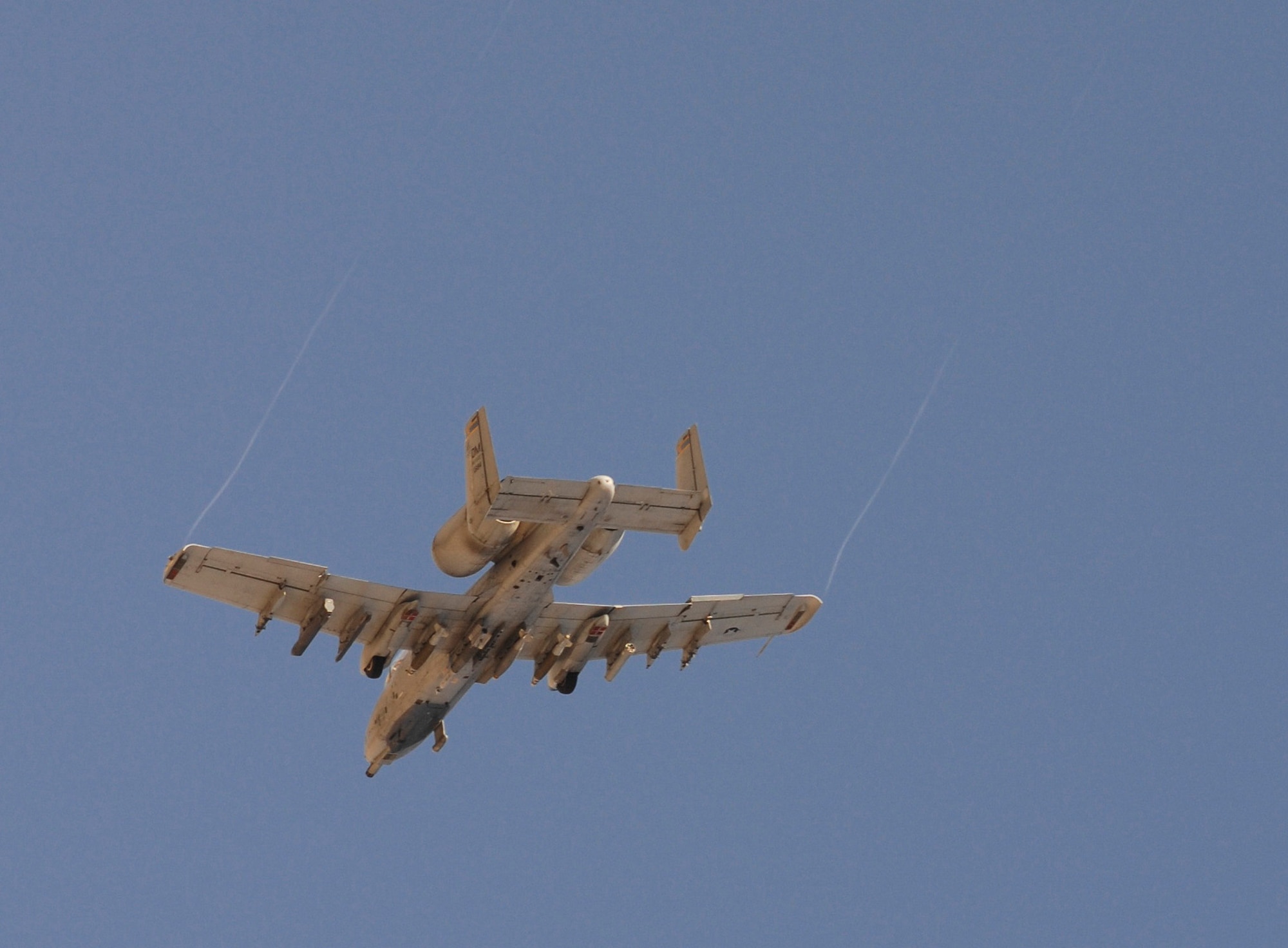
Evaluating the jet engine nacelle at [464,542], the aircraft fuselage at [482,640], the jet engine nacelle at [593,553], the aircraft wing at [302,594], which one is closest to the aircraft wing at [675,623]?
the aircraft fuselage at [482,640]

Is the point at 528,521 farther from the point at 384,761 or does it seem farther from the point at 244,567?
the point at 384,761

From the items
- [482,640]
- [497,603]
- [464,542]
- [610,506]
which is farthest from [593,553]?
[482,640]

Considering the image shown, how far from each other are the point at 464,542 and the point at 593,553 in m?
2.82

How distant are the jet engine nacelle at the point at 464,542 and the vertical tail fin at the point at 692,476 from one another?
369 cm

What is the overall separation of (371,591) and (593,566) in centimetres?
552

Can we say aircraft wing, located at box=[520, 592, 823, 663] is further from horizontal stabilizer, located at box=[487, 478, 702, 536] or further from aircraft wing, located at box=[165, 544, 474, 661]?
horizontal stabilizer, located at box=[487, 478, 702, 536]

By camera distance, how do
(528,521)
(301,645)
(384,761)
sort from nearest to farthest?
(528,521)
(301,645)
(384,761)

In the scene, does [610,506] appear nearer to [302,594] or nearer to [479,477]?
[479,477]

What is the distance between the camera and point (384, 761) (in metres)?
47.0

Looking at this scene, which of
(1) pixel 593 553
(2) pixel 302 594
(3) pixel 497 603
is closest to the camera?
(1) pixel 593 553

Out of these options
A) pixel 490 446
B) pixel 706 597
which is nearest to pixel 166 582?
pixel 490 446

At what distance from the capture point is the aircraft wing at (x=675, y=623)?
46.8 metres

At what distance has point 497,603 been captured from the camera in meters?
43.4

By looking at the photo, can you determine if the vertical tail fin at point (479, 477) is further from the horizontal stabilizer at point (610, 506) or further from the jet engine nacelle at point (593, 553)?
the jet engine nacelle at point (593, 553)
